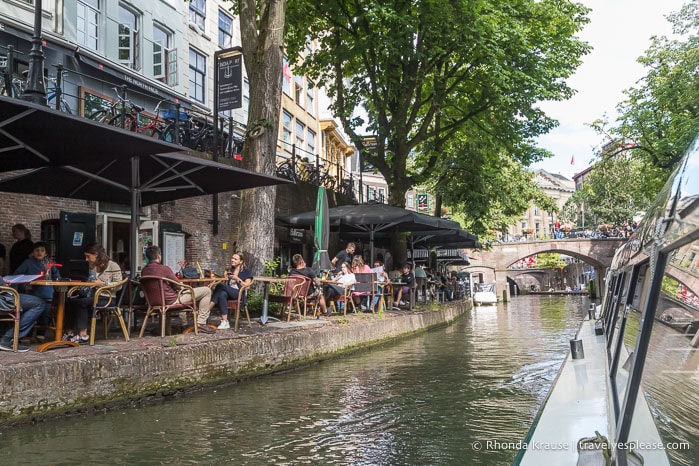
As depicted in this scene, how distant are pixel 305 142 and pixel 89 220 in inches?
771

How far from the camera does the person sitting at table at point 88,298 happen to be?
676 centimetres

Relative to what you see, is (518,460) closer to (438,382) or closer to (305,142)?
(438,382)

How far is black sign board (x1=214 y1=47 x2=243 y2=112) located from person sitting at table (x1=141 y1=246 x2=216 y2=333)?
22.1 feet

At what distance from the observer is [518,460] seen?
169 centimetres

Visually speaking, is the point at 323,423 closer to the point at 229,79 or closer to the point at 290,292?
the point at 290,292

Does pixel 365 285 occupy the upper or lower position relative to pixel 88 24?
lower

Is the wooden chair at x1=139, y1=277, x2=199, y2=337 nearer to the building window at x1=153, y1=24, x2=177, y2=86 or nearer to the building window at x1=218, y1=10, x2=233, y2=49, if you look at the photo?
the building window at x1=153, y1=24, x2=177, y2=86

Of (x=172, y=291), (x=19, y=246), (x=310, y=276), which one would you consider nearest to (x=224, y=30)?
(x=310, y=276)

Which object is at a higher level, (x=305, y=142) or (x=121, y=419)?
(x=305, y=142)

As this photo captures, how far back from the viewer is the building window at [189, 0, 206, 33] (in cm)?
2117

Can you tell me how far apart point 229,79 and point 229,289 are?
7.06m

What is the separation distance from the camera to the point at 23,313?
629cm

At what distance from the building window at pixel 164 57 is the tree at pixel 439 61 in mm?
4133

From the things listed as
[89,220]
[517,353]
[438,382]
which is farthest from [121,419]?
[89,220]
